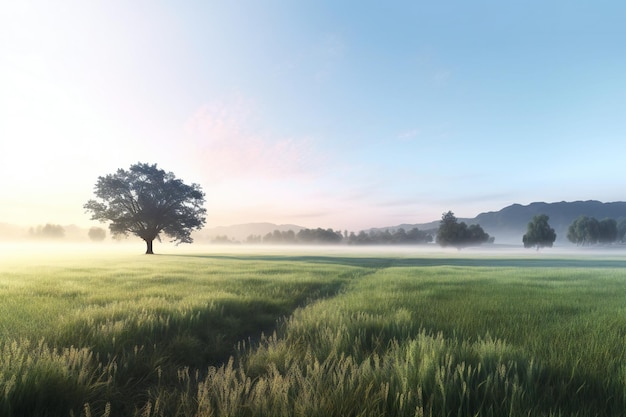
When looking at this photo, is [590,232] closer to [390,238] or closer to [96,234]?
[390,238]

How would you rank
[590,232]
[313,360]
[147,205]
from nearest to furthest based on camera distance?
[313,360]
[147,205]
[590,232]

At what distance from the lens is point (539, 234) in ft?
355

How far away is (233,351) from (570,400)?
510 cm

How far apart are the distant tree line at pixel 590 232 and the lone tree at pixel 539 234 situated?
33.7 metres

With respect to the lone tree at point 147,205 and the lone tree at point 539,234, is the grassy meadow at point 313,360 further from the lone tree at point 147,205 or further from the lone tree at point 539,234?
the lone tree at point 539,234

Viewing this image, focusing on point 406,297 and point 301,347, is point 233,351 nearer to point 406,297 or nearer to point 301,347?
point 301,347

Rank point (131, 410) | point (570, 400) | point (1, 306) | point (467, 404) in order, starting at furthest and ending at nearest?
point (1, 306), point (131, 410), point (570, 400), point (467, 404)

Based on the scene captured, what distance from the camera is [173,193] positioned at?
179 ft

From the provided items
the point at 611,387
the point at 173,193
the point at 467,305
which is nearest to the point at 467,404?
the point at 611,387

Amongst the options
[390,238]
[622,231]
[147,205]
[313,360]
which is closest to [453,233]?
[390,238]

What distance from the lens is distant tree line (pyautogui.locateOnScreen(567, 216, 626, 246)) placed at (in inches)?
5044

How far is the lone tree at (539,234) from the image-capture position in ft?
353

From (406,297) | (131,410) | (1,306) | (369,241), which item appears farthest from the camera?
(369,241)

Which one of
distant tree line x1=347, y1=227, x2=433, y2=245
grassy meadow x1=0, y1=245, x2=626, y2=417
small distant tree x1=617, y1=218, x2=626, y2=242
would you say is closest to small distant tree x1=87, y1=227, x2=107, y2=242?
distant tree line x1=347, y1=227, x2=433, y2=245
